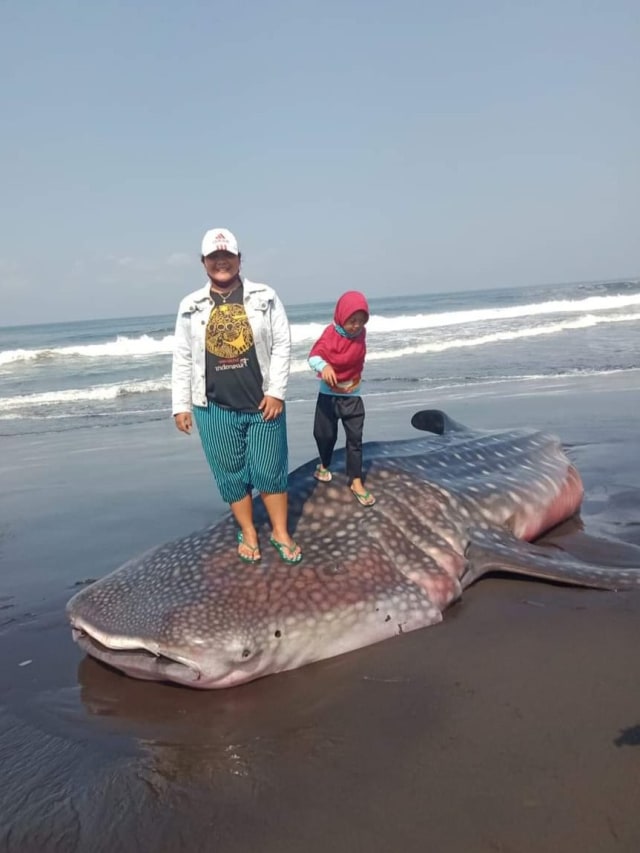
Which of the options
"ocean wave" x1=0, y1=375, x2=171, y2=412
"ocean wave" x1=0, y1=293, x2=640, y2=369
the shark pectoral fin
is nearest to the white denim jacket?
the shark pectoral fin

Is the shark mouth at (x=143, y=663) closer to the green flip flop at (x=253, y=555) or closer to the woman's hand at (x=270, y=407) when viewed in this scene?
the green flip flop at (x=253, y=555)

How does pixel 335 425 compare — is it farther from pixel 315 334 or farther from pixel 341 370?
pixel 315 334

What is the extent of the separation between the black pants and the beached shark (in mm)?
117

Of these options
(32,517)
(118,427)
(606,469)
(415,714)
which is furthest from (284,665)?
(118,427)

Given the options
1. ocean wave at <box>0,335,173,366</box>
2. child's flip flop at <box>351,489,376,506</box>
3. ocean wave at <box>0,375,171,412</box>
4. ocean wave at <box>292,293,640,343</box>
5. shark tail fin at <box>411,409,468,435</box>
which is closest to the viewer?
child's flip flop at <box>351,489,376,506</box>

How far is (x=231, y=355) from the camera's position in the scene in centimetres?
404

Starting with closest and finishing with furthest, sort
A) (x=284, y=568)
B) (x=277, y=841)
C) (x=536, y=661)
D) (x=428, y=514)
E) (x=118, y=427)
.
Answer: (x=277, y=841) < (x=536, y=661) < (x=284, y=568) < (x=428, y=514) < (x=118, y=427)

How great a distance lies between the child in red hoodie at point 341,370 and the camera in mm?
4902

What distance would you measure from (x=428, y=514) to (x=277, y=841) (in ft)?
8.03

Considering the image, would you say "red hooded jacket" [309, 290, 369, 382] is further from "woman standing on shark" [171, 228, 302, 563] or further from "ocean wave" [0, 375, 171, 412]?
"ocean wave" [0, 375, 171, 412]

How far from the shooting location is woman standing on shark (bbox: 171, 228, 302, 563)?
4.03 metres

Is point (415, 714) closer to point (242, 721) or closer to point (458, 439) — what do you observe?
point (242, 721)

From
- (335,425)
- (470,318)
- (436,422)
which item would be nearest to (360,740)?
(335,425)

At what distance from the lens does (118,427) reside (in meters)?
11.8
